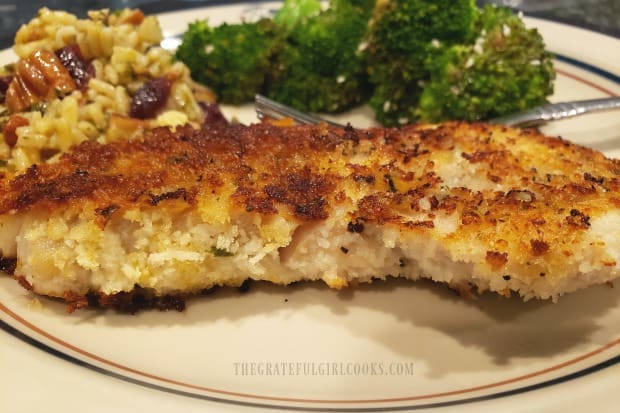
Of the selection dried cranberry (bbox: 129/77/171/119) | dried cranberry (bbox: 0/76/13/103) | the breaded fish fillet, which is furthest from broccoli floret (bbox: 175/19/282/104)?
the breaded fish fillet

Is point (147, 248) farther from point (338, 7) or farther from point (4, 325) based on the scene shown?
point (338, 7)

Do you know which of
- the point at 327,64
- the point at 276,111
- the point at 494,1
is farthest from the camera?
the point at 494,1

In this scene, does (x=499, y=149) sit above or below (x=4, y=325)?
above

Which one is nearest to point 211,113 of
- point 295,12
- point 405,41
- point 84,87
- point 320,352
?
point 84,87

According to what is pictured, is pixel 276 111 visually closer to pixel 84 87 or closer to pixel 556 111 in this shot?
pixel 84 87

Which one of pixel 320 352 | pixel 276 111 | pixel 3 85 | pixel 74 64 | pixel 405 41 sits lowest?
pixel 320 352

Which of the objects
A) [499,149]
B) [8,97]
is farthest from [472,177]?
[8,97]
